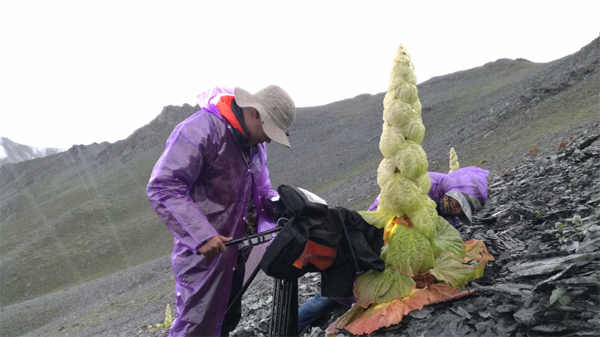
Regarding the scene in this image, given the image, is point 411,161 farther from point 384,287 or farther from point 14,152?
point 14,152

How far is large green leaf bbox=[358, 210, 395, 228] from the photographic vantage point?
3984mm

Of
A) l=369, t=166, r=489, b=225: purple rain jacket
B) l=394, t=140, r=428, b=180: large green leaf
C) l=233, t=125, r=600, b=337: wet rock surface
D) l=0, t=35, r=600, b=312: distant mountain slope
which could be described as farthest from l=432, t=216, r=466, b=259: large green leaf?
l=0, t=35, r=600, b=312: distant mountain slope

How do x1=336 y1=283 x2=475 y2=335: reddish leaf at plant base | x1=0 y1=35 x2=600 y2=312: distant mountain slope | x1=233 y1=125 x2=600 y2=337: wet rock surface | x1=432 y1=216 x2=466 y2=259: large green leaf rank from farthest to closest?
x1=0 y1=35 x2=600 y2=312: distant mountain slope
x1=432 y1=216 x2=466 y2=259: large green leaf
x1=336 y1=283 x2=475 y2=335: reddish leaf at plant base
x1=233 y1=125 x2=600 y2=337: wet rock surface

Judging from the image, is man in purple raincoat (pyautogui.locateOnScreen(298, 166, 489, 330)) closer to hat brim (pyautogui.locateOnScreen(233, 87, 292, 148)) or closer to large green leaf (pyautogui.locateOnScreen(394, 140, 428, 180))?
large green leaf (pyautogui.locateOnScreen(394, 140, 428, 180))

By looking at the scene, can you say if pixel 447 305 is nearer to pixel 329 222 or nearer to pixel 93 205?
pixel 329 222

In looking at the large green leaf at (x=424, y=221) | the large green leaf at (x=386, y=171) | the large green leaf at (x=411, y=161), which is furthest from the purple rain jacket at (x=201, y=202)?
the large green leaf at (x=424, y=221)

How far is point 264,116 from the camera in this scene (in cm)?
379

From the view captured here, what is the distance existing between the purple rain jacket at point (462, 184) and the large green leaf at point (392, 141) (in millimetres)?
919

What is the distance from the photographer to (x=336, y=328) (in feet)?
12.6

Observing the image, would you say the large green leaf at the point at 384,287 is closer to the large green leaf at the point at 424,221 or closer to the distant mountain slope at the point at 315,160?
the large green leaf at the point at 424,221

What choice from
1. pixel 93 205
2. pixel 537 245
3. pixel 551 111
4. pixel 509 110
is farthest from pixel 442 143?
pixel 93 205

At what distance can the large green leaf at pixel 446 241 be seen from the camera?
3.96m

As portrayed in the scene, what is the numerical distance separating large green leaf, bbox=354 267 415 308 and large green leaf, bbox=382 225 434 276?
8cm

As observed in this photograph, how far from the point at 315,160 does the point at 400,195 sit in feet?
160
